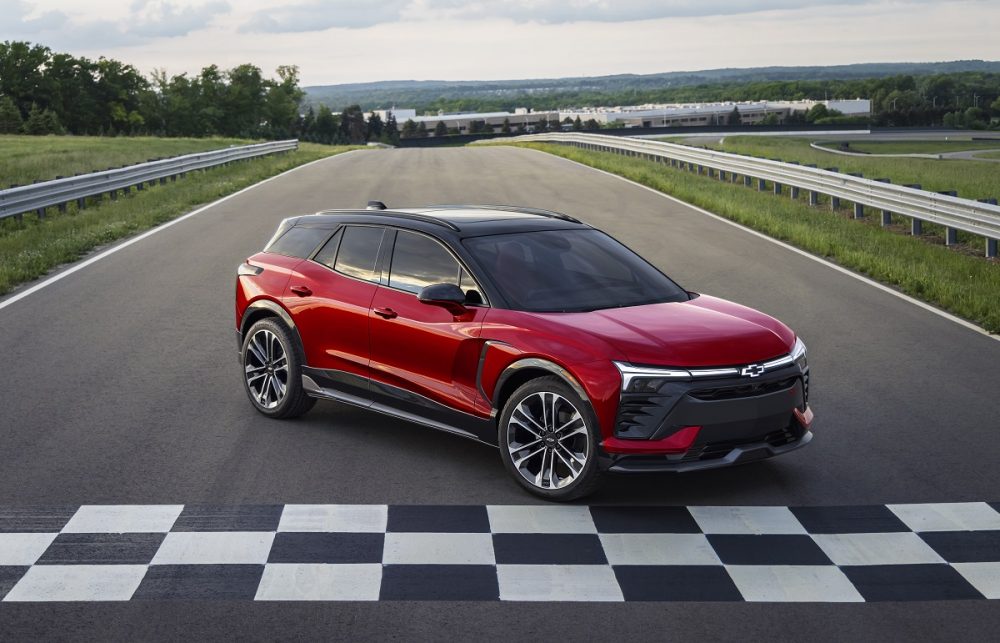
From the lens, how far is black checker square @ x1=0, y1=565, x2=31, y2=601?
17.8ft

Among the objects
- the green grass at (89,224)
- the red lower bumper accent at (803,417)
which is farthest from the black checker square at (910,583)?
the green grass at (89,224)

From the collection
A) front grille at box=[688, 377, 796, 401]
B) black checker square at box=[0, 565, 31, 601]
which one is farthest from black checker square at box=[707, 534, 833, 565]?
black checker square at box=[0, 565, 31, 601]

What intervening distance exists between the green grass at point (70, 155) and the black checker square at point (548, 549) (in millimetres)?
23263

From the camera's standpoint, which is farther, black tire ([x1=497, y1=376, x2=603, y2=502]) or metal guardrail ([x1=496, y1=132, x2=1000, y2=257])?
metal guardrail ([x1=496, y1=132, x2=1000, y2=257])

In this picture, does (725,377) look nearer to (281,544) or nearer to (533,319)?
(533,319)

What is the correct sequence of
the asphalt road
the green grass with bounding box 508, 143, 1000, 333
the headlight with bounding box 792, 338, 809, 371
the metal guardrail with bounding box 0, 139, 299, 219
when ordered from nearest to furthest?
the asphalt road < the headlight with bounding box 792, 338, 809, 371 < the green grass with bounding box 508, 143, 1000, 333 < the metal guardrail with bounding box 0, 139, 299, 219

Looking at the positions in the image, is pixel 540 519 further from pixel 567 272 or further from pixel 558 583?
pixel 567 272

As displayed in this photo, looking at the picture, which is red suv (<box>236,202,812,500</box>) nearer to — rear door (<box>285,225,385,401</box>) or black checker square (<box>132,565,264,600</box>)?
rear door (<box>285,225,385,401</box>)

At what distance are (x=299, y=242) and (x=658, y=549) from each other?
397cm

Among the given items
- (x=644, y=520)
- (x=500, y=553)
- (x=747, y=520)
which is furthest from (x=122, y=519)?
(x=747, y=520)

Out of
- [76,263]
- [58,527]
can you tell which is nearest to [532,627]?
[58,527]

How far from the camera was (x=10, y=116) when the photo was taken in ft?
400

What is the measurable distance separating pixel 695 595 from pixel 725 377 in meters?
1.42

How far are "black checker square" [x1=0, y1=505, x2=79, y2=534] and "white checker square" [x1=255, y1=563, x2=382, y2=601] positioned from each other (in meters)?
1.32
